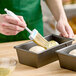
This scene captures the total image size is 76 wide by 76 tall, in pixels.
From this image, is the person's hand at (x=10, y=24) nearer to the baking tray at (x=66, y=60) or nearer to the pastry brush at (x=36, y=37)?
the pastry brush at (x=36, y=37)

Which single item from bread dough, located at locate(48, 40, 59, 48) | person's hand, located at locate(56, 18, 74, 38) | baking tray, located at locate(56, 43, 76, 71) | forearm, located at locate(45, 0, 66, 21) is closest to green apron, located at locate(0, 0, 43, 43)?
forearm, located at locate(45, 0, 66, 21)

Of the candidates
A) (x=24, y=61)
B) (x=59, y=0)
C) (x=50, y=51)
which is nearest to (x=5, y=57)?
(x=24, y=61)

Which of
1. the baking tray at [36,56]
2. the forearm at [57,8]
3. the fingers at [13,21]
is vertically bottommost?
the baking tray at [36,56]

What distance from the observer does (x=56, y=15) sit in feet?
7.02

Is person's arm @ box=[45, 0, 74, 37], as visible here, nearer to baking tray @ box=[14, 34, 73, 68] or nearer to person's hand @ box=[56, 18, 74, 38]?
person's hand @ box=[56, 18, 74, 38]

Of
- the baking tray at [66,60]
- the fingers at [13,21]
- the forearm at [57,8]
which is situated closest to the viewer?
the baking tray at [66,60]

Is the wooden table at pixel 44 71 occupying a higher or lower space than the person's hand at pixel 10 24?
lower

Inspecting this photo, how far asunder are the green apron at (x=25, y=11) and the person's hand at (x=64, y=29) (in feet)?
0.91

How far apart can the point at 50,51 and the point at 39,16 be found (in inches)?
27.3

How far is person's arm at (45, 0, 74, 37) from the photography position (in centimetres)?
192

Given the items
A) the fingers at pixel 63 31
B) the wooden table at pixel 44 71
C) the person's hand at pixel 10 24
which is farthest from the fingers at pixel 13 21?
the fingers at pixel 63 31

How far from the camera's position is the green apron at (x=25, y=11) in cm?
215

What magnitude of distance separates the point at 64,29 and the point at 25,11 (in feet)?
1.36

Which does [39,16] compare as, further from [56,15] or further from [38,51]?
[38,51]
